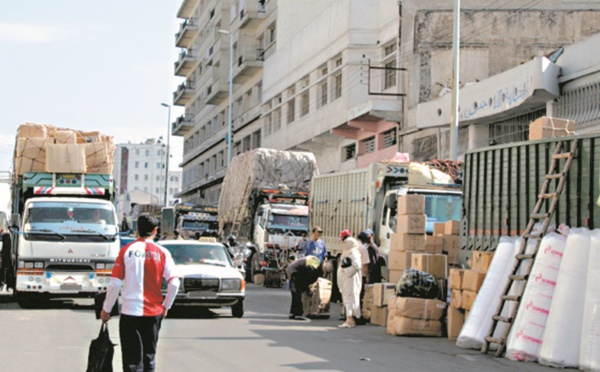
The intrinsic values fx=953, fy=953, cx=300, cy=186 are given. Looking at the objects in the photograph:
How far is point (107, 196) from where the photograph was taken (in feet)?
70.9

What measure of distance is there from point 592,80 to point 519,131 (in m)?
5.59

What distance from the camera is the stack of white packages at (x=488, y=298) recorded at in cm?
1367

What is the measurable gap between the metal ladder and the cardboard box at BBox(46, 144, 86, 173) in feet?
36.3

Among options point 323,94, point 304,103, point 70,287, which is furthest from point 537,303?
point 304,103

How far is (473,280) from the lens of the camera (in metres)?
14.8

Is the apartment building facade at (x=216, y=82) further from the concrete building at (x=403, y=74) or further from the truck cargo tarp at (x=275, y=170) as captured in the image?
the truck cargo tarp at (x=275, y=170)

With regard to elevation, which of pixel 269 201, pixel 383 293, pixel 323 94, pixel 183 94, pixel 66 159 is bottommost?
pixel 383 293

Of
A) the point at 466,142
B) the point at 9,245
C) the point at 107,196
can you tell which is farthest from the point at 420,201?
the point at 466,142

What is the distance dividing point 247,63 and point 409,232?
4465 cm

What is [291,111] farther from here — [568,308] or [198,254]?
[568,308]

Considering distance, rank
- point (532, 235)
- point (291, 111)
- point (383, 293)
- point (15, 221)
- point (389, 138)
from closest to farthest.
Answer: point (532, 235) → point (383, 293) → point (15, 221) → point (389, 138) → point (291, 111)

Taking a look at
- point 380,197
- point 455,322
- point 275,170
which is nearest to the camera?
point 455,322

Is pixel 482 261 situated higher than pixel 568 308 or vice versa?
pixel 482 261

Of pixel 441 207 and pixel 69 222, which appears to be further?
pixel 441 207
